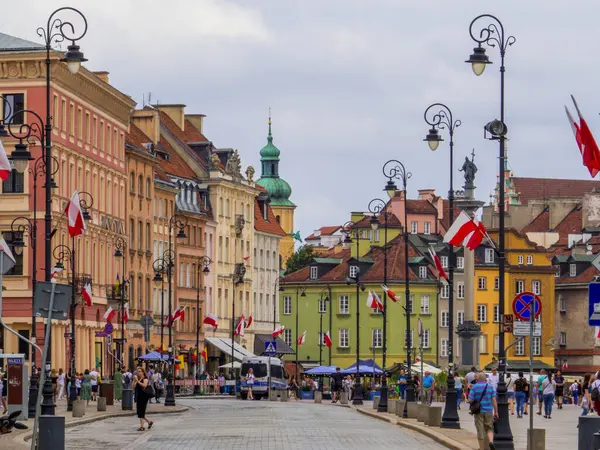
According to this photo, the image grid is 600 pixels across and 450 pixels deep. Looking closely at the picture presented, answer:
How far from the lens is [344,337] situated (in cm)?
14362

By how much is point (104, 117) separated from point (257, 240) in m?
43.0

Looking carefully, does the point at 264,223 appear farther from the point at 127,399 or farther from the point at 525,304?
the point at 525,304

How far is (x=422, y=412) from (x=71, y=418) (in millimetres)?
10072

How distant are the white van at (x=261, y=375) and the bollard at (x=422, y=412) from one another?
4428cm

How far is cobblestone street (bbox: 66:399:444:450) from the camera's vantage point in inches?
1468

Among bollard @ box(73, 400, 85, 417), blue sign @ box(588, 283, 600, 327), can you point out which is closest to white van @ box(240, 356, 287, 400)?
bollard @ box(73, 400, 85, 417)

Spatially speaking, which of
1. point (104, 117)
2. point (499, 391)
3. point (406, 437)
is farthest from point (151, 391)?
point (104, 117)

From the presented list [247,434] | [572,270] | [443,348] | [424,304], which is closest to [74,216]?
[247,434]

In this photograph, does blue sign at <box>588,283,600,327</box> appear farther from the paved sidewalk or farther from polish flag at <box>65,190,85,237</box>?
polish flag at <box>65,190,85,237</box>

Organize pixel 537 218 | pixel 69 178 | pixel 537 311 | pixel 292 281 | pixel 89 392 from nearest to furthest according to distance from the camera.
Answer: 1. pixel 537 311
2. pixel 89 392
3. pixel 69 178
4. pixel 292 281
5. pixel 537 218

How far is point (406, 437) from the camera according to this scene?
41.3 meters

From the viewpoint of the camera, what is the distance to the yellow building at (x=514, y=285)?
141 meters

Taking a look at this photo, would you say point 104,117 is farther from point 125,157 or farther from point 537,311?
point 537,311

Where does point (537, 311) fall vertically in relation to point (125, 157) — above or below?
below
